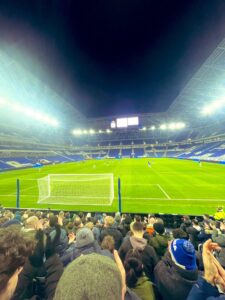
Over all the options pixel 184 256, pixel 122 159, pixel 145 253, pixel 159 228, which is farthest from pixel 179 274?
pixel 122 159

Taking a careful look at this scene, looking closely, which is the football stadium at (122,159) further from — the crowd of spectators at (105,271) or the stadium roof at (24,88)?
the crowd of spectators at (105,271)

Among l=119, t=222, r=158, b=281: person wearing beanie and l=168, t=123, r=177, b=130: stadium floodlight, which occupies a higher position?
l=168, t=123, r=177, b=130: stadium floodlight

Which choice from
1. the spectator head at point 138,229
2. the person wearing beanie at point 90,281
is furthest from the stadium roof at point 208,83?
the person wearing beanie at point 90,281

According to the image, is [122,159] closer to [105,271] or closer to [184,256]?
[184,256]

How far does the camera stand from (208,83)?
37.6 metres

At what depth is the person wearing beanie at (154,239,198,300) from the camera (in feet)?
7.18

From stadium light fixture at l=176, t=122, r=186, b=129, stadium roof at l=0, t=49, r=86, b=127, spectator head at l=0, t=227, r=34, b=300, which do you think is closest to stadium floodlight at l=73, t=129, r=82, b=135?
stadium roof at l=0, t=49, r=86, b=127

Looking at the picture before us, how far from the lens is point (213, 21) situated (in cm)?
2350

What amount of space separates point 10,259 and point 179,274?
2022mm

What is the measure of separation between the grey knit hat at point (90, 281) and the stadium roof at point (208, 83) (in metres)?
29.5

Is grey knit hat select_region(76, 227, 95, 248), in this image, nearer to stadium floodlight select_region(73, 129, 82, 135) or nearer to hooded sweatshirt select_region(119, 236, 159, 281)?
hooded sweatshirt select_region(119, 236, 159, 281)

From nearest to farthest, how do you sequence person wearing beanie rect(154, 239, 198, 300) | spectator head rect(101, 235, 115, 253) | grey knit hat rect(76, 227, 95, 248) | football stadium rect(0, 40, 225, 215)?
person wearing beanie rect(154, 239, 198, 300) → grey knit hat rect(76, 227, 95, 248) → spectator head rect(101, 235, 115, 253) → football stadium rect(0, 40, 225, 215)

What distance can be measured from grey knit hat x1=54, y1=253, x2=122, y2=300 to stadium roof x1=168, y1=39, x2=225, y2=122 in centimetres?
2951

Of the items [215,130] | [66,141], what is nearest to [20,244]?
[215,130]
